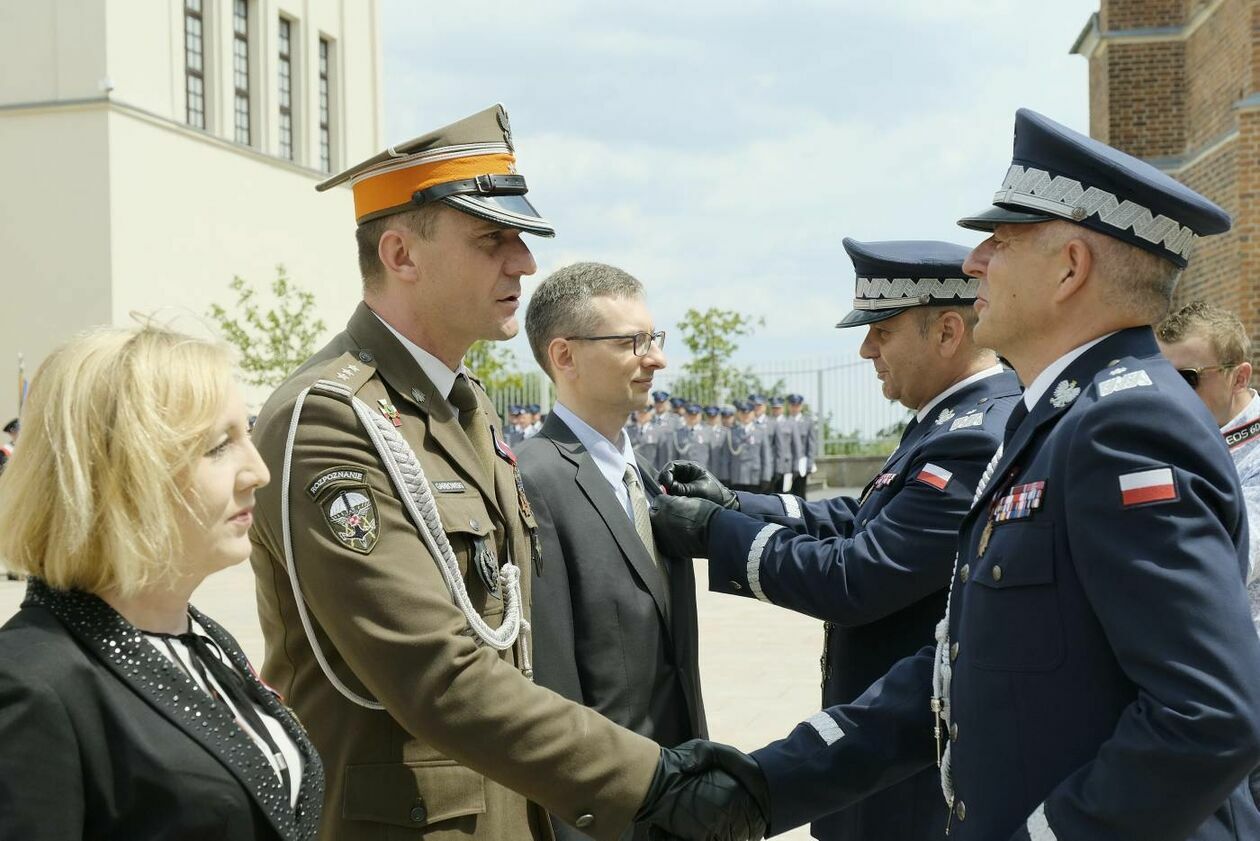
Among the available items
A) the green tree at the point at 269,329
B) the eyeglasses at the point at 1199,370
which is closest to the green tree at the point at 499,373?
the green tree at the point at 269,329

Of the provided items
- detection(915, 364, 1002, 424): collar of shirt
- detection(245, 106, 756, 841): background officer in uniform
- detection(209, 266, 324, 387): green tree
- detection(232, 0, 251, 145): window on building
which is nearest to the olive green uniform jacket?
detection(245, 106, 756, 841): background officer in uniform

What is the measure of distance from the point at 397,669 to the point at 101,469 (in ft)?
2.57

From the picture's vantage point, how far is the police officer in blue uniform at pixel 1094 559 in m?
2.19

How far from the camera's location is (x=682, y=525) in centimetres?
390

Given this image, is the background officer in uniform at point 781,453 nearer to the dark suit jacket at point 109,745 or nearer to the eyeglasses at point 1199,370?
the eyeglasses at point 1199,370

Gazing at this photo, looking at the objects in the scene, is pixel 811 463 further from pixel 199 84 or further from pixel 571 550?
pixel 571 550

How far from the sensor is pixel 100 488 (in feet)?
6.78

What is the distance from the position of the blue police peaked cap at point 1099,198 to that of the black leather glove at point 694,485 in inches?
59.1

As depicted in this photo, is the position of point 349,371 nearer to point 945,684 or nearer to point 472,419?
point 472,419

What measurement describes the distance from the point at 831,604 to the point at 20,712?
2223 mm

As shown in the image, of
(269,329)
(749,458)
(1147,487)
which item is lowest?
(749,458)

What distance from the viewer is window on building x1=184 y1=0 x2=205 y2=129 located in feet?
99.3

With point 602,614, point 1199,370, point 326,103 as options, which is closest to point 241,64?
point 326,103

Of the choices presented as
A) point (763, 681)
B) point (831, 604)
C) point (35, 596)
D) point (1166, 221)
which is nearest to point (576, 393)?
point (831, 604)
